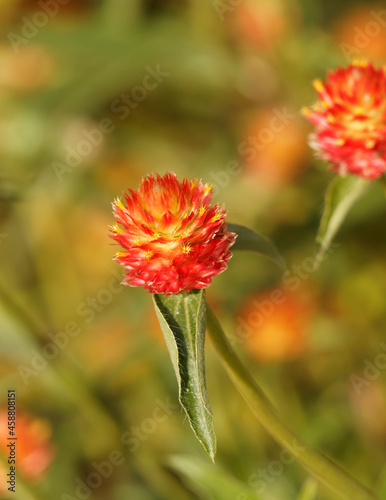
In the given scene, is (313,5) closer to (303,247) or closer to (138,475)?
(303,247)

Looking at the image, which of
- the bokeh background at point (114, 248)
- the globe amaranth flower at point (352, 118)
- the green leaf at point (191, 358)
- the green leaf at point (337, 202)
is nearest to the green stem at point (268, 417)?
the green leaf at point (191, 358)

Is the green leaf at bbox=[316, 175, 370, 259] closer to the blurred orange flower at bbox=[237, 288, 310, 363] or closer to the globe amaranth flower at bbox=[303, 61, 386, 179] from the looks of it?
the globe amaranth flower at bbox=[303, 61, 386, 179]

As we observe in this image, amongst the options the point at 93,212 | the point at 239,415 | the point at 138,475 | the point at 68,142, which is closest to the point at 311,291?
the point at 239,415

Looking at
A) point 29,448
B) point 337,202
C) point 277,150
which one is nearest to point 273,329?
point 277,150

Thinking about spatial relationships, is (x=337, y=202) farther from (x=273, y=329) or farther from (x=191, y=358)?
(x=273, y=329)

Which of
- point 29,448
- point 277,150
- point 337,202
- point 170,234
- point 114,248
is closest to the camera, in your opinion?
point 170,234

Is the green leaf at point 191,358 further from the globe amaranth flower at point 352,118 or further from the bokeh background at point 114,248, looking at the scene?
the bokeh background at point 114,248
